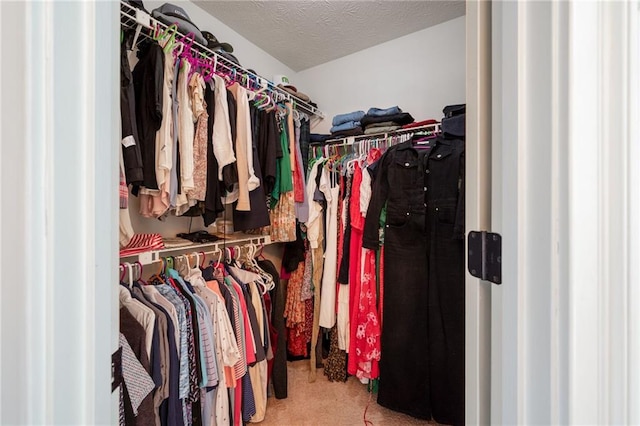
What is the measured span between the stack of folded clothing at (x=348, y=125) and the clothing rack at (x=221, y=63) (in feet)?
1.12

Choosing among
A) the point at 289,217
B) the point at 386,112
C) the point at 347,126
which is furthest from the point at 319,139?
the point at 289,217

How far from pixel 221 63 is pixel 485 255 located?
1.67 meters

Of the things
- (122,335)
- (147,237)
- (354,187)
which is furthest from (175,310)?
(354,187)

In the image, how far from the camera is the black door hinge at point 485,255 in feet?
1.66

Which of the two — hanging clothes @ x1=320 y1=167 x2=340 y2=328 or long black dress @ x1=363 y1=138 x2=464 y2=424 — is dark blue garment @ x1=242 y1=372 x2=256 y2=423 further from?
long black dress @ x1=363 y1=138 x2=464 y2=424

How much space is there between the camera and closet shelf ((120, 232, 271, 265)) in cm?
129

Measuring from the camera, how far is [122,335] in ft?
3.33

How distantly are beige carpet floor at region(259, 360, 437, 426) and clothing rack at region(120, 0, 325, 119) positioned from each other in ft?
6.48

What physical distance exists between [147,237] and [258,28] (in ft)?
5.52
